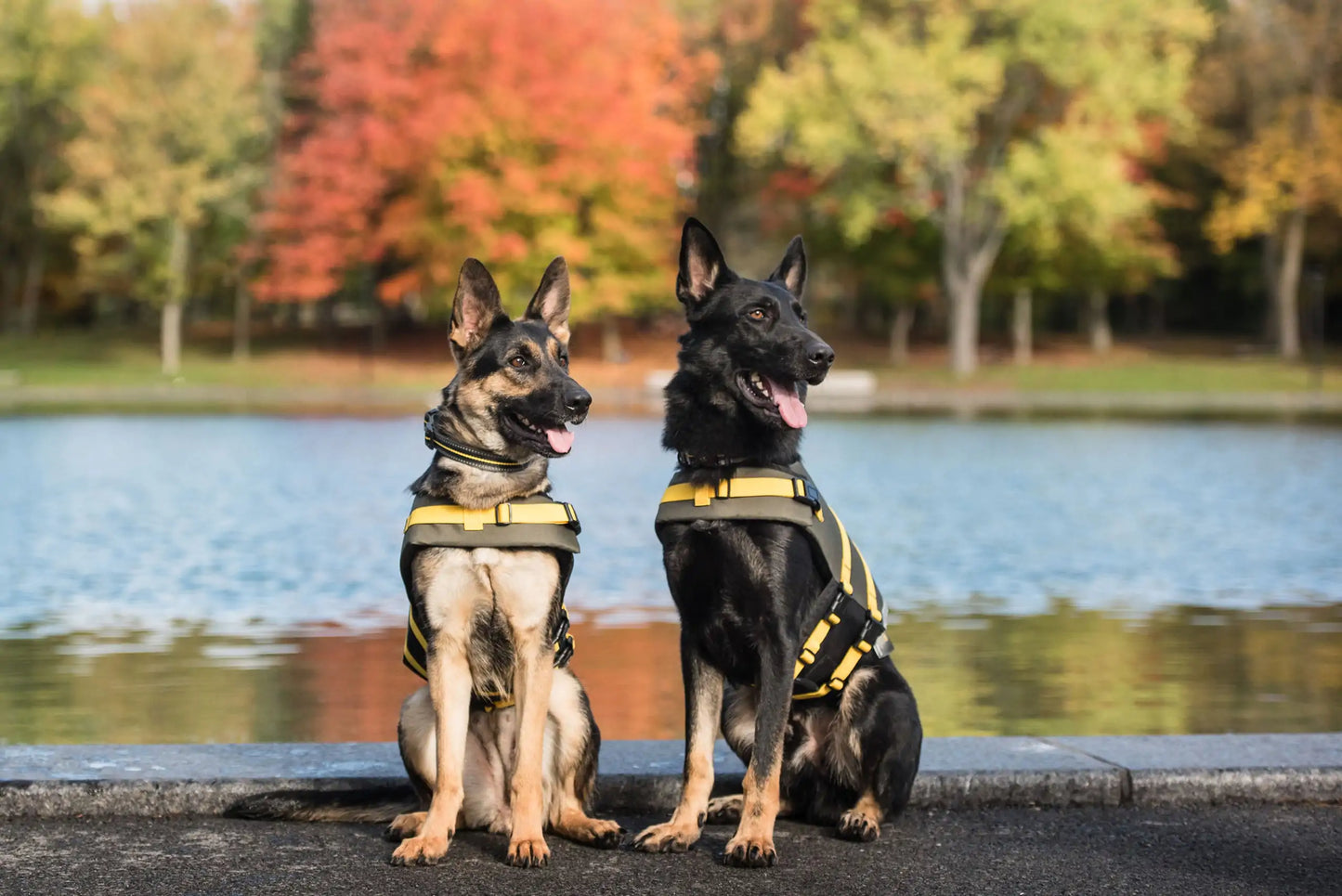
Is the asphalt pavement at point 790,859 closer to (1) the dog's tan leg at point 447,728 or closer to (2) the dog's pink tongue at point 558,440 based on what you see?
(1) the dog's tan leg at point 447,728

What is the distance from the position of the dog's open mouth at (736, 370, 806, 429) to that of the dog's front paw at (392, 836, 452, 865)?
1.78 metres

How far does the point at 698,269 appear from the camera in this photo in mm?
5992

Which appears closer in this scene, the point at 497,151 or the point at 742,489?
the point at 742,489

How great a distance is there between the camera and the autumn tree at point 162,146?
54.2 m

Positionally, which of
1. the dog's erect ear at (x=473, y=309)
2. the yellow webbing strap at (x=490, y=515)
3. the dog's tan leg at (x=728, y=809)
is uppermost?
the dog's erect ear at (x=473, y=309)

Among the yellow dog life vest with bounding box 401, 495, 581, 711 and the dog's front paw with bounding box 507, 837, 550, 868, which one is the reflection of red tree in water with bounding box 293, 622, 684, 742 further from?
the dog's front paw with bounding box 507, 837, 550, 868

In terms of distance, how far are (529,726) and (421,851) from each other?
516 mm

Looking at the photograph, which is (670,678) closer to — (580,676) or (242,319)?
(580,676)

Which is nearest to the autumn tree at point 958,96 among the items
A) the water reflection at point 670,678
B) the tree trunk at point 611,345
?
the tree trunk at point 611,345

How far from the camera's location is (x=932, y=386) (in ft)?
143

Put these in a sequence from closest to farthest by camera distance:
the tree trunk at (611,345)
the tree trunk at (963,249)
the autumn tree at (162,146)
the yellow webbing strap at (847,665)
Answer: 1. the yellow webbing strap at (847,665)
2. the tree trunk at (963,249)
3. the tree trunk at (611,345)
4. the autumn tree at (162,146)

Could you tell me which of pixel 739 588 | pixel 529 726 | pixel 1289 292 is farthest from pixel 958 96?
pixel 529 726

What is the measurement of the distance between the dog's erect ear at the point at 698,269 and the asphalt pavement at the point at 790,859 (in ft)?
6.15

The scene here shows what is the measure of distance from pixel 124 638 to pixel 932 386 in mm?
34989
